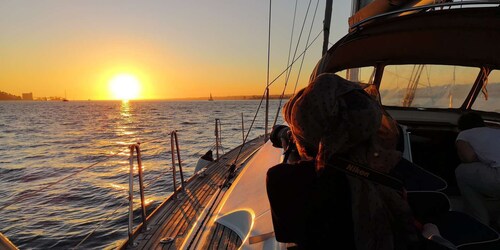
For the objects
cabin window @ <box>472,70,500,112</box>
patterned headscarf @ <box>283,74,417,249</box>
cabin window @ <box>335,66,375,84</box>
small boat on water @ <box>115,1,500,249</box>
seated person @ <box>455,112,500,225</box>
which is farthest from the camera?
cabin window @ <box>335,66,375,84</box>

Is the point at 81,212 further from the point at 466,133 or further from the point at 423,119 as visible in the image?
the point at 466,133

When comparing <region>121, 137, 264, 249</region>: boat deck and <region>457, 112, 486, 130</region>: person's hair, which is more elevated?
<region>457, 112, 486, 130</region>: person's hair

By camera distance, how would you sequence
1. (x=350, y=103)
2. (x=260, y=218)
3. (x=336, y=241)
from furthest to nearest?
1. (x=260, y=218)
2. (x=336, y=241)
3. (x=350, y=103)

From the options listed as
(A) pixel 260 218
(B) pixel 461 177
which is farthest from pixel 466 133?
(A) pixel 260 218

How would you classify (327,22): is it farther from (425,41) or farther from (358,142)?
(358,142)

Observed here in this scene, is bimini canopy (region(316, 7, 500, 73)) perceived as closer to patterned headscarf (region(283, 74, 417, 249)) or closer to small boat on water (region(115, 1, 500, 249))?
small boat on water (region(115, 1, 500, 249))

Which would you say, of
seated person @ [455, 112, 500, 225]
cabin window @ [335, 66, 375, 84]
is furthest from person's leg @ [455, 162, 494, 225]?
cabin window @ [335, 66, 375, 84]

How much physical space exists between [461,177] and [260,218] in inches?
81.3

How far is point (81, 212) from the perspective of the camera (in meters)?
8.98

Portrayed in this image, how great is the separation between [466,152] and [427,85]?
6.62 ft

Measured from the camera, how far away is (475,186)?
341 cm

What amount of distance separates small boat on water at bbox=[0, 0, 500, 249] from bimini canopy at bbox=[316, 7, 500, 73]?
10 mm

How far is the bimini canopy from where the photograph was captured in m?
3.35

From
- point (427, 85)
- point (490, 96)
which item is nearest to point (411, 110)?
point (427, 85)
